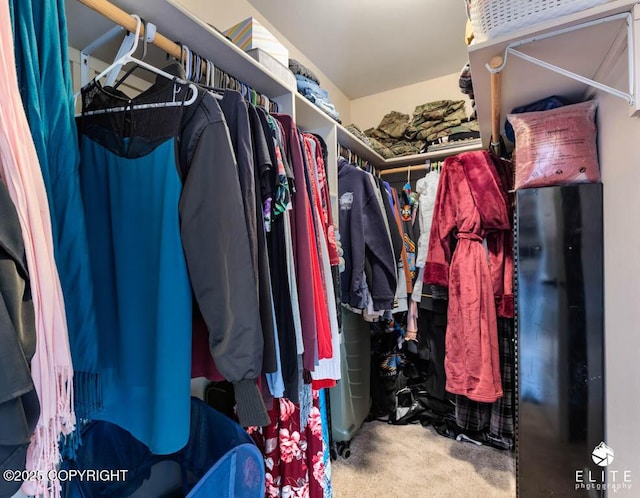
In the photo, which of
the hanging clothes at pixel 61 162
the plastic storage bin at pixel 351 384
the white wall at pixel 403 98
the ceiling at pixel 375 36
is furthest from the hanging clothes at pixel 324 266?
the white wall at pixel 403 98

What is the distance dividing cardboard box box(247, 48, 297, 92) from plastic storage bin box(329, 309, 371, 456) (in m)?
1.18

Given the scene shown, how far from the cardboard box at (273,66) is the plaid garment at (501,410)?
1579 mm

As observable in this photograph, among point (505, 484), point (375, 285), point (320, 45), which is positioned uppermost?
point (320, 45)

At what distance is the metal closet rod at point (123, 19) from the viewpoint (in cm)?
69

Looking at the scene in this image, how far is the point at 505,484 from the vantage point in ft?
4.85

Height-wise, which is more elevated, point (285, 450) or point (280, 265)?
point (280, 265)

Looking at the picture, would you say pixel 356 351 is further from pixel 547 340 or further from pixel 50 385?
pixel 50 385

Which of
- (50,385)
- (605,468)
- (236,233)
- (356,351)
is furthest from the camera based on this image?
(356,351)

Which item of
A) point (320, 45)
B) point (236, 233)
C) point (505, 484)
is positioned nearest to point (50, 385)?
point (236, 233)

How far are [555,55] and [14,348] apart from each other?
1296 mm

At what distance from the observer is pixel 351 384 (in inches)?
72.3

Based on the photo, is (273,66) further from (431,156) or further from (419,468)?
(419,468)

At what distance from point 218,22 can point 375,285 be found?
146cm

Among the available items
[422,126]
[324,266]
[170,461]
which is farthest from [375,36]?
[170,461]
